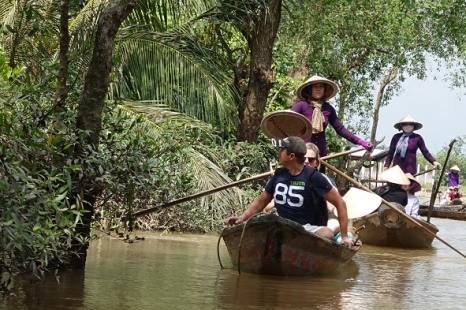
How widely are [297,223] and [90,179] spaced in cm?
215

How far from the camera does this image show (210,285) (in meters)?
6.54

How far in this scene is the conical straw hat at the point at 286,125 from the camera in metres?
8.52

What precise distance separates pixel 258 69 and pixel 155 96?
2.34m

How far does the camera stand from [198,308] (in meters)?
5.32

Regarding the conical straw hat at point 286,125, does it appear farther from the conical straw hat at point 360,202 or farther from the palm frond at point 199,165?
the palm frond at point 199,165

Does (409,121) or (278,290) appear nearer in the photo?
(278,290)

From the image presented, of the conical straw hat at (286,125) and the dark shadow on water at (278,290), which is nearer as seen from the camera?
the dark shadow on water at (278,290)

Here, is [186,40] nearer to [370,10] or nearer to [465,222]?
[370,10]

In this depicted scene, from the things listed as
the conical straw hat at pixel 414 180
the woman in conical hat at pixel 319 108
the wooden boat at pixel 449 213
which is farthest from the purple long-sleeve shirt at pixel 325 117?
the wooden boat at pixel 449 213

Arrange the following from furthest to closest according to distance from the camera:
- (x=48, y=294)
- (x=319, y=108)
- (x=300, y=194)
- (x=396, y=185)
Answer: (x=396, y=185), (x=319, y=108), (x=300, y=194), (x=48, y=294)

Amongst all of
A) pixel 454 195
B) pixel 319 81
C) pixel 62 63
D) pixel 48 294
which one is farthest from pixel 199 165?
pixel 454 195

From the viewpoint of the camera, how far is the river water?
5.46 m

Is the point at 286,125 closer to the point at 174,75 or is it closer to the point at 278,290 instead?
the point at 278,290

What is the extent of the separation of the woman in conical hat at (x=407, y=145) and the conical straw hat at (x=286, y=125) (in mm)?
4493
